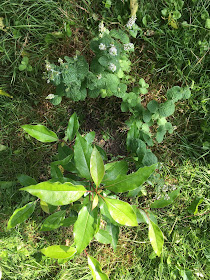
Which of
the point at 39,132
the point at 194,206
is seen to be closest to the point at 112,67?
the point at 39,132

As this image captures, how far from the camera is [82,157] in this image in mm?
1479

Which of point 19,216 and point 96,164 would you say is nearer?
point 96,164

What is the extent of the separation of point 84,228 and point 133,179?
1.21 ft

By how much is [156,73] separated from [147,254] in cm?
174

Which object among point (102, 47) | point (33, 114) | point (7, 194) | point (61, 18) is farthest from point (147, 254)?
point (61, 18)

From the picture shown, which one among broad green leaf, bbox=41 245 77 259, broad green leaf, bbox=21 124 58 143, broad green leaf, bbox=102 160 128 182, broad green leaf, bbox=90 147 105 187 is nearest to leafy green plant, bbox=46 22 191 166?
broad green leaf, bbox=102 160 128 182

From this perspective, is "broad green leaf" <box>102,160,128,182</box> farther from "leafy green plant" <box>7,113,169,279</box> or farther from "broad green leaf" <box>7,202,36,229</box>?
"broad green leaf" <box>7,202,36,229</box>

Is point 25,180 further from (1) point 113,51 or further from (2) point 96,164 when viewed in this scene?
(1) point 113,51

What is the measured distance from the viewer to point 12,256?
231 centimetres

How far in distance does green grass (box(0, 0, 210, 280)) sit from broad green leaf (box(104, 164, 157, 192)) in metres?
0.99

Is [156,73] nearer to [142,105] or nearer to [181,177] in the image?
[142,105]

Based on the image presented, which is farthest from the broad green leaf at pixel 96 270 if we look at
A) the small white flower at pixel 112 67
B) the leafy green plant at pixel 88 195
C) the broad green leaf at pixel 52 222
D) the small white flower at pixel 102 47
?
the small white flower at pixel 102 47

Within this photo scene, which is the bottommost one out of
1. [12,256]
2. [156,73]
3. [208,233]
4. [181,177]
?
[12,256]

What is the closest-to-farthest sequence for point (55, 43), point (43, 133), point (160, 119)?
point (43, 133) < point (160, 119) < point (55, 43)
